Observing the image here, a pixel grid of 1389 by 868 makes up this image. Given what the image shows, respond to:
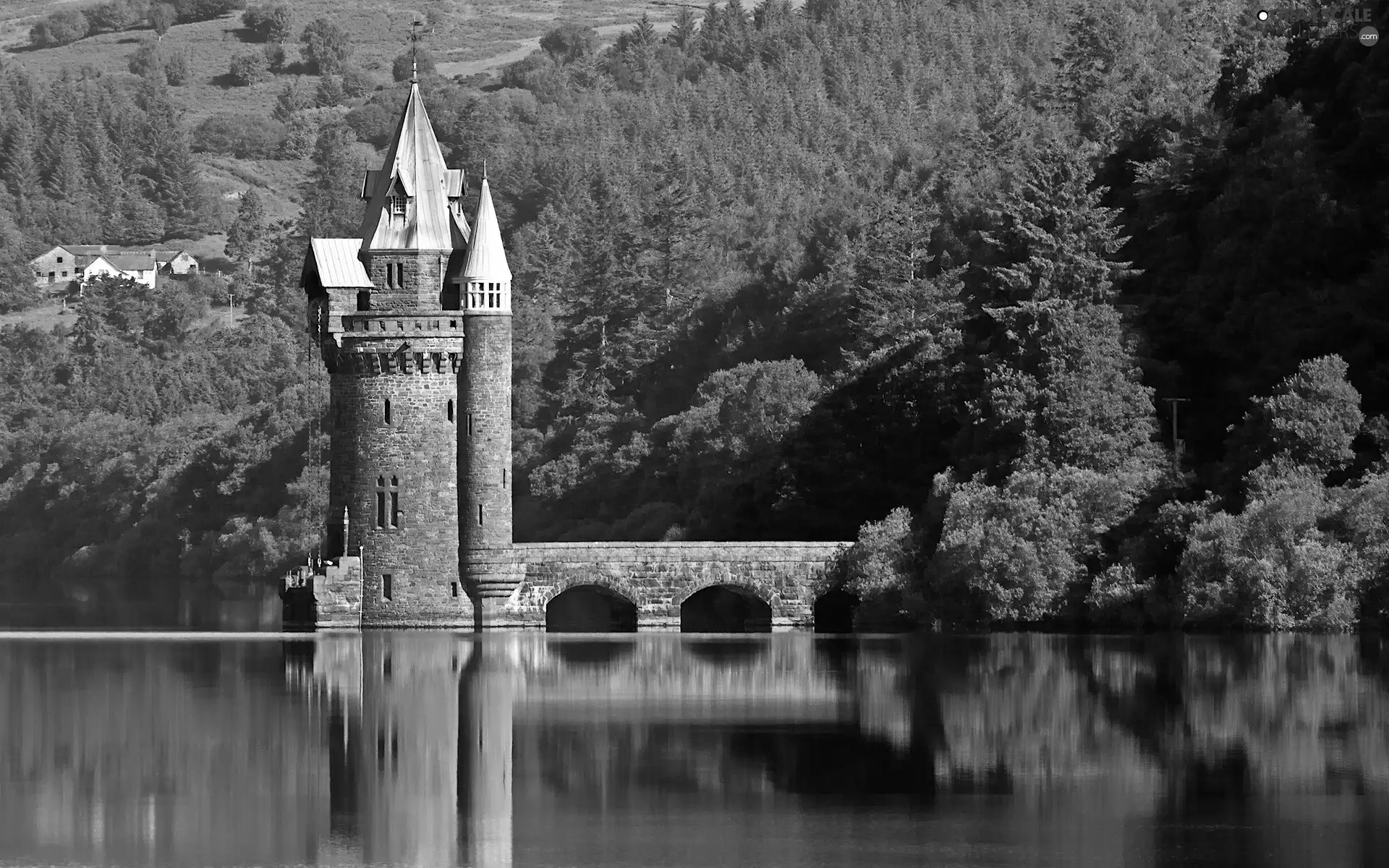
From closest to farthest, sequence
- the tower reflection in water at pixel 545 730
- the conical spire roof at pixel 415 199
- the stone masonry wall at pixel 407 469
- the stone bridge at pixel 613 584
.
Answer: the tower reflection in water at pixel 545 730
the stone bridge at pixel 613 584
the stone masonry wall at pixel 407 469
the conical spire roof at pixel 415 199

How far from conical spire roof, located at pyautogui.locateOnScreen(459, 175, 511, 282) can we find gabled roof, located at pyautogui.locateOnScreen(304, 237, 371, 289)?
3.48m

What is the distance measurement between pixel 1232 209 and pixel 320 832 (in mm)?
56733

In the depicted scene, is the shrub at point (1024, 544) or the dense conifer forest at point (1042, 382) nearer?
the dense conifer forest at point (1042, 382)

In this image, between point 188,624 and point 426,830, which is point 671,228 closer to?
point 188,624

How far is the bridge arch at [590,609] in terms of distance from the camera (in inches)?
3701

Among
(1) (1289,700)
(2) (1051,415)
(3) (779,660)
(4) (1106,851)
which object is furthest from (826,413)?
(4) (1106,851)

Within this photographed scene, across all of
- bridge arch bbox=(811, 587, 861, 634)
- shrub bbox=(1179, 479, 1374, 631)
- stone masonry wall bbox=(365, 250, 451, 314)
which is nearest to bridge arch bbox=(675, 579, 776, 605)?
bridge arch bbox=(811, 587, 861, 634)

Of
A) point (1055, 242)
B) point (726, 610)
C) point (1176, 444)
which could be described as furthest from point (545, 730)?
point (726, 610)

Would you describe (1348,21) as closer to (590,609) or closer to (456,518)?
(456,518)

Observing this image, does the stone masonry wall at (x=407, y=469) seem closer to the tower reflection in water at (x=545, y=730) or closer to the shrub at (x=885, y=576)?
the tower reflection in water at (x=545, y=730)

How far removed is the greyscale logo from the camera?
99.4 metres

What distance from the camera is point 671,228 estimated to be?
535 ft

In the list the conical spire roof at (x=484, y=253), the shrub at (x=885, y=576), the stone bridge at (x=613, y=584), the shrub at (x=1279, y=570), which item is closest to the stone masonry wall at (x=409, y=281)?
the conical spire roof at (x=484, y=253)

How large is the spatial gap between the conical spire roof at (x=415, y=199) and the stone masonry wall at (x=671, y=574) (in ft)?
34.2
